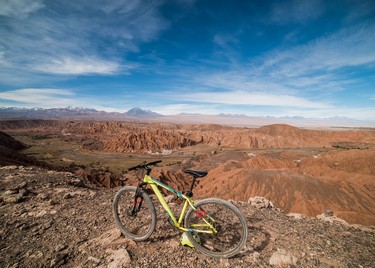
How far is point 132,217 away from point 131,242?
88 centimetres

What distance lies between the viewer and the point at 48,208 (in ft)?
18.6

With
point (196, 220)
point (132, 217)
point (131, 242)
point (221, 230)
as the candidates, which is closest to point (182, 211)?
point (196, 220)

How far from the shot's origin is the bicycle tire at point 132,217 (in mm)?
4102

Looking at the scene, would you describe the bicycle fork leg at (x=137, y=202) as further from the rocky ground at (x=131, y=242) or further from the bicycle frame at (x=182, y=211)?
the rocky ground at (x=131, y=242)

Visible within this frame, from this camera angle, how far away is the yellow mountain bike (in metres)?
3.64

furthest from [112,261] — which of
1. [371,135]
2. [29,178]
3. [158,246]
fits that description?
[371,135]

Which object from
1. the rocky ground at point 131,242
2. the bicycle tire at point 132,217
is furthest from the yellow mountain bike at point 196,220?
the rocky ground at point 131,242

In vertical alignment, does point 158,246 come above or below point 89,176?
above

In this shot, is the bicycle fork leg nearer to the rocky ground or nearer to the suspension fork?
the suspension fork

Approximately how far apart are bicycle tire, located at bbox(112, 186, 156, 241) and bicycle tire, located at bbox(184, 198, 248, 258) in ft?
2.93

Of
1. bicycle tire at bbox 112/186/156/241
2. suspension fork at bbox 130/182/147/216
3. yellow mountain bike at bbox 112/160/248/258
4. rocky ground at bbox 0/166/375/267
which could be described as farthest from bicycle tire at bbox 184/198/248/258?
suspension fork at bbox 130/182/147/216

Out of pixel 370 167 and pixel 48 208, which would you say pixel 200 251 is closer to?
pixel 48 208

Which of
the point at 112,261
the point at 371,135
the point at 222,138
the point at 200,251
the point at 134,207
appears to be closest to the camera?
the point at 112,261

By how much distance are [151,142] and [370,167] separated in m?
60.5
